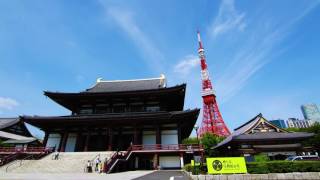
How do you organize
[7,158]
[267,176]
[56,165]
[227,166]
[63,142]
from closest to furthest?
[267,176] < [227,166] < [56,165] < [7,158] < [63,142]

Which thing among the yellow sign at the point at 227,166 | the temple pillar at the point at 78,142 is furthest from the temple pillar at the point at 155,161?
the yellow sign at the point at 227,166

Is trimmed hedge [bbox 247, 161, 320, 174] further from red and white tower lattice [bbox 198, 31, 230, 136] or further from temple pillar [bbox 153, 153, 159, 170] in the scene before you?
red and white tower lattice [bbox 198, 31, 230, 136]

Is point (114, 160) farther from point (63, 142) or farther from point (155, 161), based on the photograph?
point (63, 142)

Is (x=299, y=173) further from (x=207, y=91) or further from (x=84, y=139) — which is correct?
(x=207, y=91)

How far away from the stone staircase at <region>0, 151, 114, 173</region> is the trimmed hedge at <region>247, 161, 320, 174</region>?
608 inches

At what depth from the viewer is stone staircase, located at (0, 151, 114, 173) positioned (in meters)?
21.2

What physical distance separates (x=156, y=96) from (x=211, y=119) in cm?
3459

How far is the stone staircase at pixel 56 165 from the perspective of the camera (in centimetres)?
2121

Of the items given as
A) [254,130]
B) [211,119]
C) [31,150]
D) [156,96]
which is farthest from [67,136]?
[211,119]

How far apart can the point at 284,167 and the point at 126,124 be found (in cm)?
1948

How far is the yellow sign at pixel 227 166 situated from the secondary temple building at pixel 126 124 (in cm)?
1087

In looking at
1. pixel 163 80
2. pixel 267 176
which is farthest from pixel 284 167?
pixel 163 80

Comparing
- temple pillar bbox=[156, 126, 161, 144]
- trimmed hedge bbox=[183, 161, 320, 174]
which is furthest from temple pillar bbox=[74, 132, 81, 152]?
trimmed hedge bbox=[183, 161, 320, 174]

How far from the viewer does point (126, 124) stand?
2903 cm
